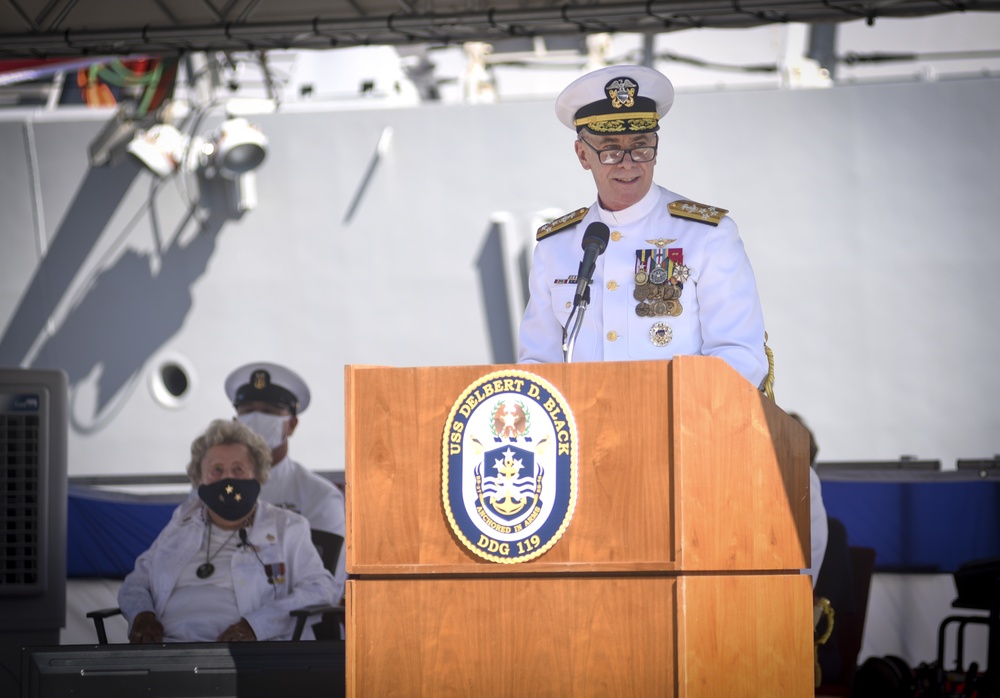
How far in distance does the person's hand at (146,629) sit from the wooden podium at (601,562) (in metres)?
2.66

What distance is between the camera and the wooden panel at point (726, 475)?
217 centimetres

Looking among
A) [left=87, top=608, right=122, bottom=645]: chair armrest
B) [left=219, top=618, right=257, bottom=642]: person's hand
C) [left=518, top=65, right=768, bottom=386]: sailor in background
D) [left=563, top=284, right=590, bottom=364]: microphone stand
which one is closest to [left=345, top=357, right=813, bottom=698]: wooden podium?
[left=563, top=284, right=590, bottom=364]: microphone stand

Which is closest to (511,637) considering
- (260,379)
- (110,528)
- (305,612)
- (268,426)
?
(305,612)

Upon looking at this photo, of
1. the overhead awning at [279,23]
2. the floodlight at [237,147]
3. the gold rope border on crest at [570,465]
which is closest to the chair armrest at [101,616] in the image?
the overhead awning at [279,23]

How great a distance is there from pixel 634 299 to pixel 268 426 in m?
3.45

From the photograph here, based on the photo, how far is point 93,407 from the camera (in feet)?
31.0

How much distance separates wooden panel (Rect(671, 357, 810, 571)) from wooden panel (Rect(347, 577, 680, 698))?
0.39 ft

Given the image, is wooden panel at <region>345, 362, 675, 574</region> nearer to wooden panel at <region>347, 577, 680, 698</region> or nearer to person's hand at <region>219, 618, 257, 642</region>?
wooden panel at <region>347, 577, 680, 698</region>

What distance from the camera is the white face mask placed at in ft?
19.8

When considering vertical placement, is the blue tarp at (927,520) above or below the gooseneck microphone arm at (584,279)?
below

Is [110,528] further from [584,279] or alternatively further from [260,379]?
[584,279]

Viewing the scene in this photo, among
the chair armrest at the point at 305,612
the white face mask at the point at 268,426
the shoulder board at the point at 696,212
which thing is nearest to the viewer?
the shoulder board at the point at 696,212

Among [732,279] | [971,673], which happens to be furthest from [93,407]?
[732,279]

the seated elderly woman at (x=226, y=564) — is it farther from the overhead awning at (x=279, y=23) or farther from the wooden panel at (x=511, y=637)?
the wooden panel at (x=511, y=637)
